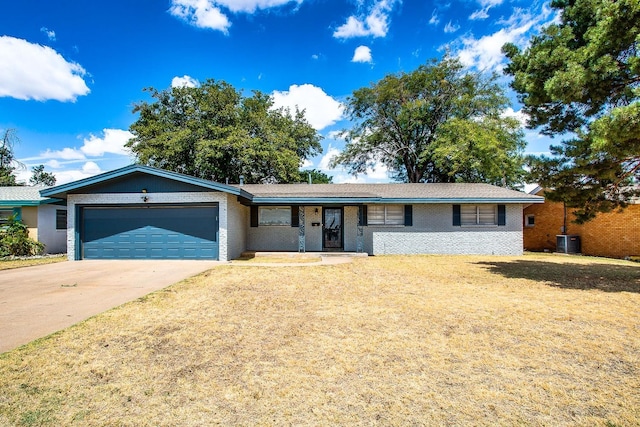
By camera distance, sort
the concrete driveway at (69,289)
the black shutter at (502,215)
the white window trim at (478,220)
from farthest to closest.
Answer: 1. the white window trim at (478,220)
2. the black shutter at (502,215)
3. the concrete driveway at (69,289)

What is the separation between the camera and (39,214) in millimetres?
14336

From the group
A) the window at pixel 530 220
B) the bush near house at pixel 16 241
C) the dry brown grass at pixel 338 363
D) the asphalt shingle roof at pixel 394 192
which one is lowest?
the dry brown grass at pixel 338 363

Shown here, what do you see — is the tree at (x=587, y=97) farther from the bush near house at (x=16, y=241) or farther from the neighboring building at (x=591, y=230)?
the bush near house at (x=16, y=241)

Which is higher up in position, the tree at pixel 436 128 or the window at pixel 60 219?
the tree at pixel 436 128

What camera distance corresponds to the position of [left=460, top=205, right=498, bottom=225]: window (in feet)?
47.0

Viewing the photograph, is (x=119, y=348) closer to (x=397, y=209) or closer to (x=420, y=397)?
(x=420, y=397)

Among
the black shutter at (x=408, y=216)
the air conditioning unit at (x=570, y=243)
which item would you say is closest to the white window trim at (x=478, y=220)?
the black shutter at (x=408, y=216)

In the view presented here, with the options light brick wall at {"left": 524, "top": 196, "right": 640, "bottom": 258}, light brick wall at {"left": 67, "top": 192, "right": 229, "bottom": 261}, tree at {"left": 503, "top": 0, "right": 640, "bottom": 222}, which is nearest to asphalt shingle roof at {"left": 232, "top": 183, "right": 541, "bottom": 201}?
light brick wall at {"left": 67, "top": 192, "right": 229, "bottom": 261}

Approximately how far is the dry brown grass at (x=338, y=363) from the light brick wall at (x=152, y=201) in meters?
5.32

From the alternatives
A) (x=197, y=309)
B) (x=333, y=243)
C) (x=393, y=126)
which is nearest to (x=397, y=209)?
(x=333, y=243)

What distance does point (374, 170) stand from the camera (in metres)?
28.6

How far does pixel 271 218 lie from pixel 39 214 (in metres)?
10.6

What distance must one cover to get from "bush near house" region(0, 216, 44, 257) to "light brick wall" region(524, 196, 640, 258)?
75.4 feet

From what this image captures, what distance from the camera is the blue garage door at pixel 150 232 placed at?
38.7 ft
